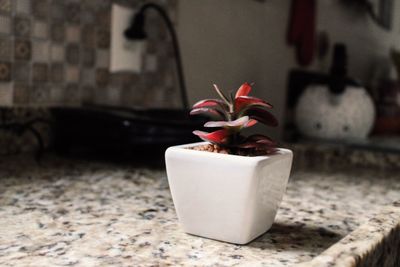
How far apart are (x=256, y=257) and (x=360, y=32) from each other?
259 cm

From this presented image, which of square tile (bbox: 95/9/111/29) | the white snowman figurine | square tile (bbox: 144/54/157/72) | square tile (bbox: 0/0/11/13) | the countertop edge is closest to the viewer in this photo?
the countertop edge

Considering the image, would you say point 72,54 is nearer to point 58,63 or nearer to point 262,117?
Answer: point 58,63

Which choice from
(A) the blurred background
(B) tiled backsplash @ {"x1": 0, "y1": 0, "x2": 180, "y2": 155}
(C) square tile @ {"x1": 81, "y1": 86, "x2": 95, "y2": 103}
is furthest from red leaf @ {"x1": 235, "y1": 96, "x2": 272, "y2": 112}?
(C) square tile @ {"x1": 81, "y1": 86, "x2": 95, "y2": 103}

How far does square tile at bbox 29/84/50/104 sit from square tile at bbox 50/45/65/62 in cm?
7

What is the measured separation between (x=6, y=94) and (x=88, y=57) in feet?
0.80

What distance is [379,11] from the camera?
307 centimetres

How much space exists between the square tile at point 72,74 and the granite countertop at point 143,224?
31 cm

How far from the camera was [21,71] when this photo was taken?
42.1 inches

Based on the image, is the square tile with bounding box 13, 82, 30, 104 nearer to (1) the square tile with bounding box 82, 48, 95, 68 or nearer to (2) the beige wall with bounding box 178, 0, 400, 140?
(1) the square tile with bounding box 82, 48, 95, 68

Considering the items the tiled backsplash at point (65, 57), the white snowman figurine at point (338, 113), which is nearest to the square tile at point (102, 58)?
the tiled backsplash at point (65, 57)

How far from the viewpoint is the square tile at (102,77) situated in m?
1.25

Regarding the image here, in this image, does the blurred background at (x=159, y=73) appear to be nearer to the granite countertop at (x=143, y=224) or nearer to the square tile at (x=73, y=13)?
the square tile at (x=73, y=13)

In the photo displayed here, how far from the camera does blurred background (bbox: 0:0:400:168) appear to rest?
3.36ft

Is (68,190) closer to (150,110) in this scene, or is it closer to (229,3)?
(150,110)
